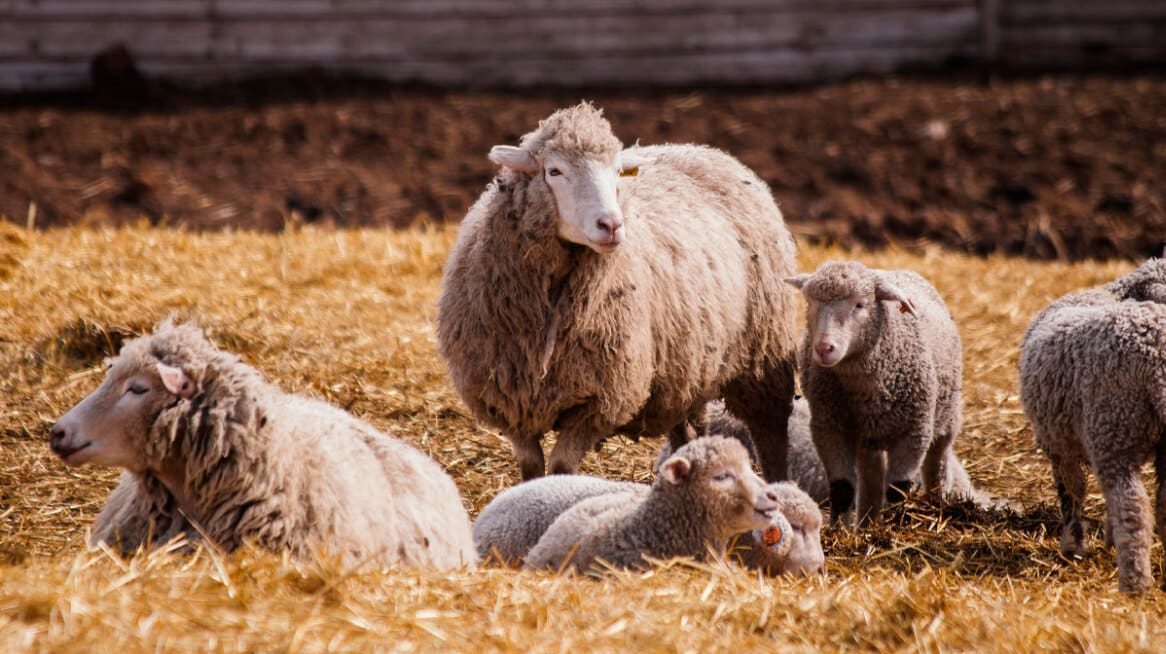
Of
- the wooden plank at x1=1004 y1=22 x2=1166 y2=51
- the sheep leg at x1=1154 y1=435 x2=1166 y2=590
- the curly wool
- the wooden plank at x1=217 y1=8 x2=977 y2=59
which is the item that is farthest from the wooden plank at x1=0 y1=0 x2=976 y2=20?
the curly wool

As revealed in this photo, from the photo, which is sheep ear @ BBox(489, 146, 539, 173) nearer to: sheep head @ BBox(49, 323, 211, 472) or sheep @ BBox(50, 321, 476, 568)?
sheep @ BBox(50, 321, 476, 568)

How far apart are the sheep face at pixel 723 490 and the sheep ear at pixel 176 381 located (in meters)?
1.73

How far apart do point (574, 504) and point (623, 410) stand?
2.18 ft

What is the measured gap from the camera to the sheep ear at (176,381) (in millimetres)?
4648

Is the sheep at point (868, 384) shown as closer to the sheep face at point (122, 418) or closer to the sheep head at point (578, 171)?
the sheep head at point (578, 171)

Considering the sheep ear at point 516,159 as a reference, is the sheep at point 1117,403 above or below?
below

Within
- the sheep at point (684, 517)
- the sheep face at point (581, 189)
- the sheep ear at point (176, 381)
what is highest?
the sheep face at point (581, 189)

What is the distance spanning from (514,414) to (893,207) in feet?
25.5

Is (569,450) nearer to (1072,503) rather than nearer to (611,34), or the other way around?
(1072,503)

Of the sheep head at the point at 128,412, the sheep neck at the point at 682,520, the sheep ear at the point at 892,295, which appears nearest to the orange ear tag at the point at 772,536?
the sheep neck at the point at 682,520

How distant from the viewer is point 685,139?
45.8 feet

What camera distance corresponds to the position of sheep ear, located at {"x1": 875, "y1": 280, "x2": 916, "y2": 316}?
6.59 meters

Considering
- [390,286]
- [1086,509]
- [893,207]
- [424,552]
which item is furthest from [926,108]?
[424,552]

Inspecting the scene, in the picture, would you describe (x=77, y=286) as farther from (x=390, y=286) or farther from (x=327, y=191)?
(x=327, y=191)
